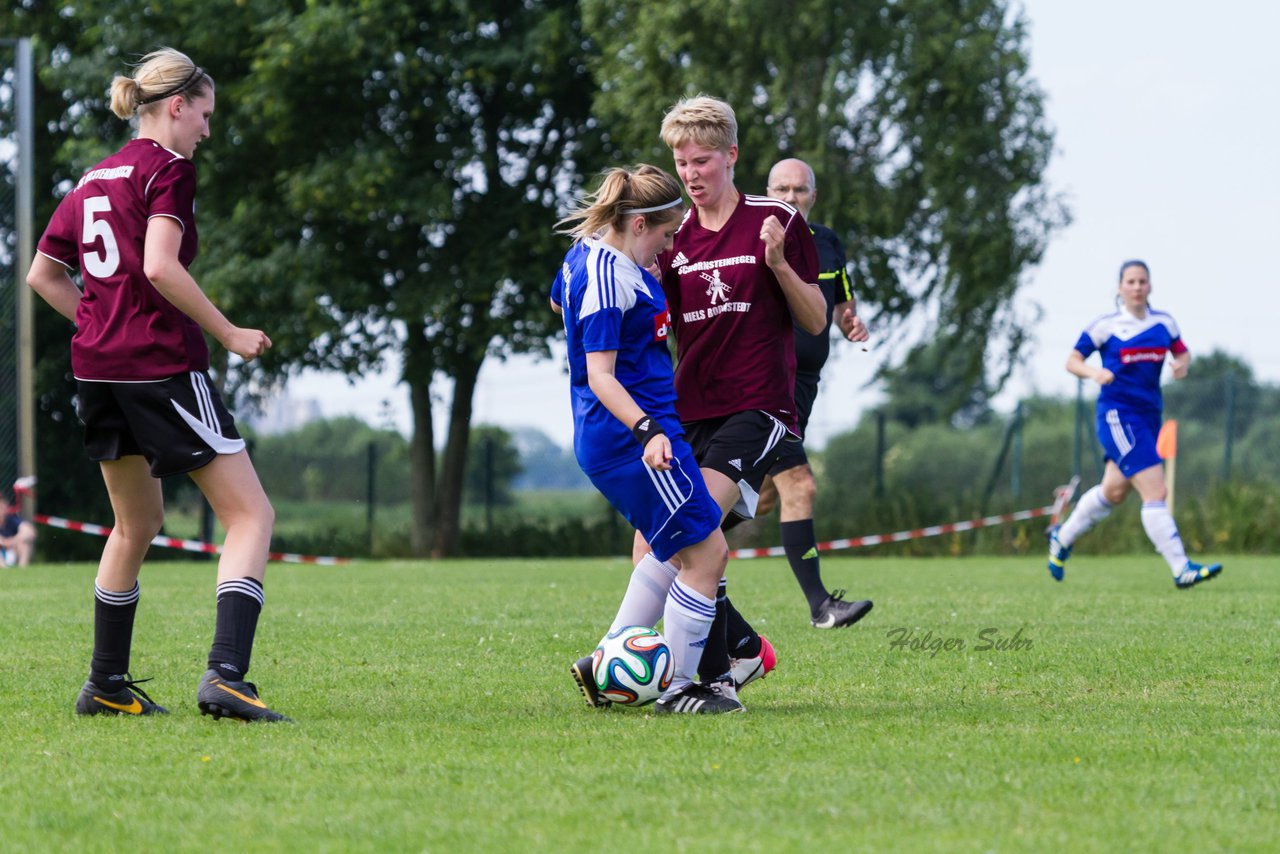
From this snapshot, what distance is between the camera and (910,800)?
3.59 m

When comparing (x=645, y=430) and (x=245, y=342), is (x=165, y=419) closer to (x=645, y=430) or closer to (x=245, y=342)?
(x=245, y=342)

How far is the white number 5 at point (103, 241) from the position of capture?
16.0ft

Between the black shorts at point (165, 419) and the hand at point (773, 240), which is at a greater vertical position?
the hand at point (773, 240)

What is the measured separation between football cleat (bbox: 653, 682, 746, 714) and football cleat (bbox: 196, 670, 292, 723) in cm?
121

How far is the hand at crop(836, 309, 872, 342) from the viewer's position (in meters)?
7.49

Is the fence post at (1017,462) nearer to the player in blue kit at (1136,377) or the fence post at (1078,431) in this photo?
the fence post at (1078,431)

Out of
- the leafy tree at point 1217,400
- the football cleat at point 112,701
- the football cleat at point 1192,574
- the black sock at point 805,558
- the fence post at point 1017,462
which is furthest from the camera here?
the leafy tree at point 1217,400

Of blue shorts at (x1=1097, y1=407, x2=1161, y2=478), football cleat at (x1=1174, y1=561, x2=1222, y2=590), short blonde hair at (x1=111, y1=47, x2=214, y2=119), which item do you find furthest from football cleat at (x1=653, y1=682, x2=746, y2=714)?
Answer: blue shorts at (x1=1097, y1=407, x2=1161, y2=478)

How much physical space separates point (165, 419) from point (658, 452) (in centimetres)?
150

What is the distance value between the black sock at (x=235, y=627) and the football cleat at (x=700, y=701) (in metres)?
1.31

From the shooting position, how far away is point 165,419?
15.9ft

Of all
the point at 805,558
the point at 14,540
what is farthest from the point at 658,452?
the point at 14,540

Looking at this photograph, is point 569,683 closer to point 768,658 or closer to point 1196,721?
point 768,658

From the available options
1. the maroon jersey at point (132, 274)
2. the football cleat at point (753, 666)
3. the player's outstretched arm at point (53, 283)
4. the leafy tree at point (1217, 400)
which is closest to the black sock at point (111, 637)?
the maroon jersey at point (132, 274)
